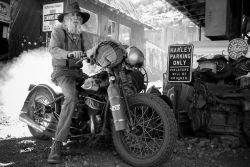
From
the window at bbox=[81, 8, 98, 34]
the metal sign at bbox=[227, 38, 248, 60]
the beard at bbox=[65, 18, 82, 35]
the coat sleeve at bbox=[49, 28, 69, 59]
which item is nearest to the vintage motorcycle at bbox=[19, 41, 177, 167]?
the coat sleeve at bbox=[49, 28, 69, 59]

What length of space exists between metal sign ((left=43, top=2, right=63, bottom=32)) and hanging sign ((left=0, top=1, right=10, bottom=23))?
1503mm

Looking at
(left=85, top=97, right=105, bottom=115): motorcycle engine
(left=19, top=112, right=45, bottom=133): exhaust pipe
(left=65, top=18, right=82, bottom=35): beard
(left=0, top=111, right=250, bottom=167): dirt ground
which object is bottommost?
(left=0, top=111, right=250, bottom=167): dirt ground

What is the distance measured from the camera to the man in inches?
154

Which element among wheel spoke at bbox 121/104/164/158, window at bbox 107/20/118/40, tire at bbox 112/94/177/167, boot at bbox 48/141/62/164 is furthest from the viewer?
window at bbox 107/20/118/40

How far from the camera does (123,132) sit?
12.6 feet

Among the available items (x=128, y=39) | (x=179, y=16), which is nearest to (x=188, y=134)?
(x=128, y=39)

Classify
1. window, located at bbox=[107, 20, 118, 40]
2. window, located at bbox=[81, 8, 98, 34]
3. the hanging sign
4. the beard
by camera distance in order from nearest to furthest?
the beard < the hanging sign < window, located at bbox=[81, 8, 98, 34] < window, located at bbox=[107, 20, 118, 40]

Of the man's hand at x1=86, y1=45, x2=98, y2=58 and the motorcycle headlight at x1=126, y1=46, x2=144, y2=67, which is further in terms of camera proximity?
the motorcycle headlight at x1=126, y1=46, x2=144, y2=67

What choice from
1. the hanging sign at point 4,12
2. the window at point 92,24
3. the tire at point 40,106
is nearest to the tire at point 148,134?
the tire at point 40,106

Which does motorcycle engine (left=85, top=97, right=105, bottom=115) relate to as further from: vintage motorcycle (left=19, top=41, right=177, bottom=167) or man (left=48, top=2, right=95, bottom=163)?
man (left=48, top=2, right=95, bottom=163)

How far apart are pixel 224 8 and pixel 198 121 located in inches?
285

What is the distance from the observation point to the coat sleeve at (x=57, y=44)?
3.97 m

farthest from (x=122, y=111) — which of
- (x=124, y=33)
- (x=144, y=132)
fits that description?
(x=124, y=33)

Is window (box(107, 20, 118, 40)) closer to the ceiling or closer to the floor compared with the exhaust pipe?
closer to the ceiling
